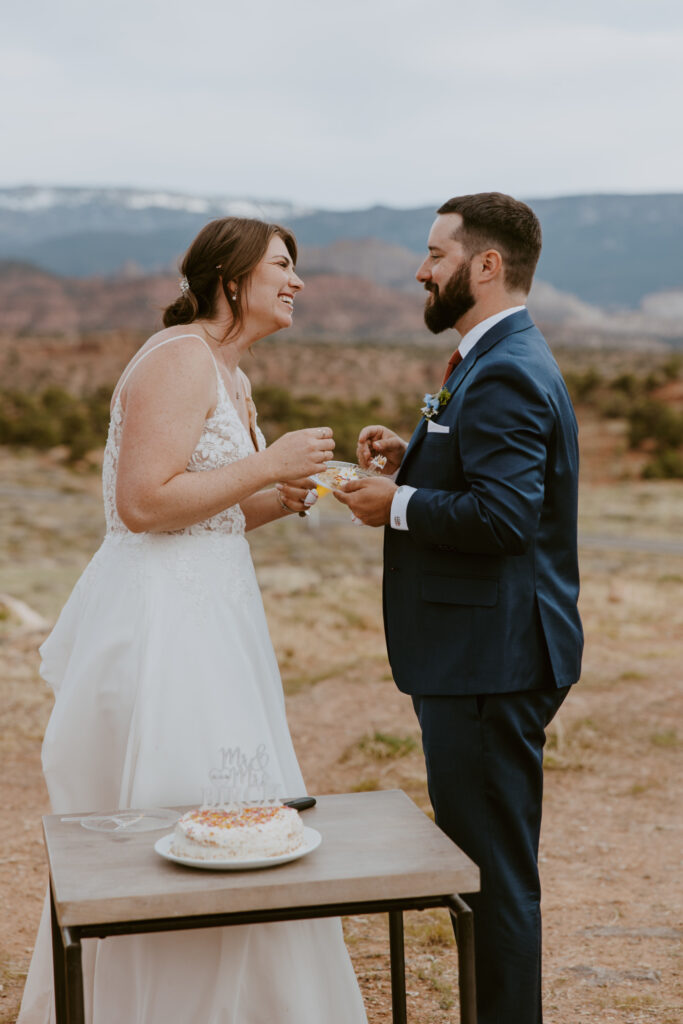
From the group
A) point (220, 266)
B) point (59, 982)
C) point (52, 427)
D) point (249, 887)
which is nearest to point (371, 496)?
point (220, 266)

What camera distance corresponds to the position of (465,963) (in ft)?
7.80

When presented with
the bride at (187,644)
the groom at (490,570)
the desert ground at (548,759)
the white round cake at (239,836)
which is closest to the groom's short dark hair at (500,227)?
the groom at (490,570)

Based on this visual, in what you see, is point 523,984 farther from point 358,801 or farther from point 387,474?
point 387,474

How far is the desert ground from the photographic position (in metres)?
4.27

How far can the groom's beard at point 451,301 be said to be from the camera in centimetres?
312

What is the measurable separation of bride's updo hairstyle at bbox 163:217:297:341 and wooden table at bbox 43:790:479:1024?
1463 millimetres

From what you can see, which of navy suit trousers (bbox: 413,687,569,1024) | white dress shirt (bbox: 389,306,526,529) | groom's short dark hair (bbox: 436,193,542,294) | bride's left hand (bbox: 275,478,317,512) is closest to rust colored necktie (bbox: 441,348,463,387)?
white dress shirt (bbox: 389,306,526,529)

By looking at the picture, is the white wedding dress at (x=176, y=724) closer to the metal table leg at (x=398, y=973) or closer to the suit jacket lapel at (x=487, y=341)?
the metal table leg at (x=398, y=973)

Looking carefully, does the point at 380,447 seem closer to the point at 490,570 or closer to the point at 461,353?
the point at 461,353

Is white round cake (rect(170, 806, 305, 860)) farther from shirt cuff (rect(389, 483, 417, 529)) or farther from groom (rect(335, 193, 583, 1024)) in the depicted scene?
shirt cuff (rect(389, 483, 417, 529))

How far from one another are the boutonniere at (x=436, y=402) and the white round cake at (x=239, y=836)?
46.8 inches

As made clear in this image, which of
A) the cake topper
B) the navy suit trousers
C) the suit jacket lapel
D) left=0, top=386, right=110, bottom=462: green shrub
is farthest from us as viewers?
left=0, top=386, right=110, bottom=462: green shrub

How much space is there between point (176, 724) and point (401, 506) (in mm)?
812

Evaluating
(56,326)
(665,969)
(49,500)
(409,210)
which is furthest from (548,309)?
(665,969)
